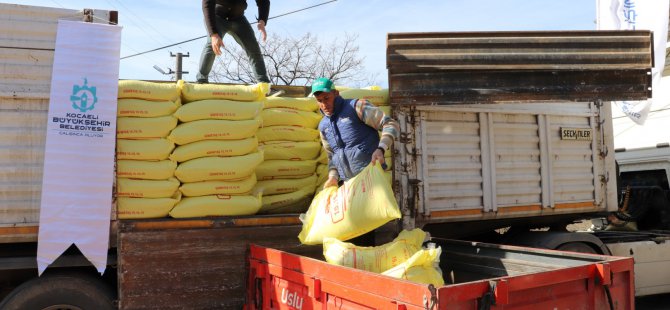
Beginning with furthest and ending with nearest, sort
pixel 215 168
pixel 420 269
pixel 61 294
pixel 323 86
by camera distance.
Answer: pixel 215 168
pixel 323 86
pixel 61 294
pixel 420 269

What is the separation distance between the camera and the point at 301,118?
5.17 metres

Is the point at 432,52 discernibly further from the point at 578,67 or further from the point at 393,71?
the point at 578,67

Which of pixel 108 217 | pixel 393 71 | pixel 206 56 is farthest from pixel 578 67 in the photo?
pixel 108 217

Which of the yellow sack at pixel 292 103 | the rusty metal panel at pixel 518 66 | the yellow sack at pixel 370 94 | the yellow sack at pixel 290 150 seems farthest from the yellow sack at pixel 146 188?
the rusty metal panel at pixel 518 66

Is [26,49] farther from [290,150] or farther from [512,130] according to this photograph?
[512,130]

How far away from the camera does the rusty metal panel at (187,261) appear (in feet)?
13.8

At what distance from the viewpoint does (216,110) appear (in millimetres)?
4598

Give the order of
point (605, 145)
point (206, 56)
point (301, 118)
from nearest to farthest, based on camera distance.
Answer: point (301, 118)
point (206, 56)
point (605, 145)

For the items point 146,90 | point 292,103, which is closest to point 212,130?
point 146,90

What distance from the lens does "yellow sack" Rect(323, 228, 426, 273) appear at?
3645 millimetres

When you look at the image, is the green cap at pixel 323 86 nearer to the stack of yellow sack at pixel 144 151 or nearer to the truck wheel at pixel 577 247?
the stack of yellow sack at pixel 144 151

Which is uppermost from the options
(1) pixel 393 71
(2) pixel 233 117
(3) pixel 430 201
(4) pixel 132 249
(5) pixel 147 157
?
(1) pixel 393 71

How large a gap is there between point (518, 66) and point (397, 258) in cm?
245

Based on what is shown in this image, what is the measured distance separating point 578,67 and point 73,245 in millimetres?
4488
